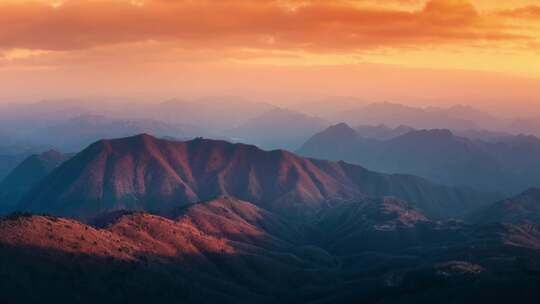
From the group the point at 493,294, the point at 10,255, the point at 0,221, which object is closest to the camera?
the point at 493,294

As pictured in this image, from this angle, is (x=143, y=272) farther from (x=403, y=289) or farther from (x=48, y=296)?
(x=403, y=289)

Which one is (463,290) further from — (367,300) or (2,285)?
(2,285)

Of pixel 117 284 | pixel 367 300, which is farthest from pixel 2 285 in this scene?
pixel 367 300

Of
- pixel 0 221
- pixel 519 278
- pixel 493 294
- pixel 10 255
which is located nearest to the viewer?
pixel 493 294

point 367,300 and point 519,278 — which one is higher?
point 519,278

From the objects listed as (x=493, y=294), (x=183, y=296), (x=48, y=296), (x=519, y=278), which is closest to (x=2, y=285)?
(x=48, y=296)

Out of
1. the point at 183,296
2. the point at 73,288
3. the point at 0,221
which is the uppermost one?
the point at 0,221

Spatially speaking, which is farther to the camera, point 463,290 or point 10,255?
point 10,255

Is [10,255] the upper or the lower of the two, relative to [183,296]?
upper

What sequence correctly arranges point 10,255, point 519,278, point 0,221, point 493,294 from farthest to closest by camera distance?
point 0,221, point 10,255, point 519,278, point 493,294
